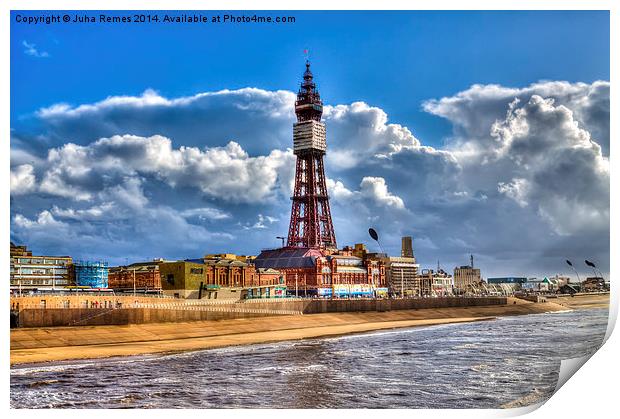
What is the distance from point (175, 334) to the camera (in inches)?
2399

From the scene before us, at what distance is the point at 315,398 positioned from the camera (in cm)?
3456

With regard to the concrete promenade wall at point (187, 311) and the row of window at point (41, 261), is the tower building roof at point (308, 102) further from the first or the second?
the row of window at point (41, 261)

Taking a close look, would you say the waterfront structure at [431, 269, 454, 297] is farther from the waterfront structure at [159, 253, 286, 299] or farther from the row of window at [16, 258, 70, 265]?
the row of window at [16, 258, 70, 265]

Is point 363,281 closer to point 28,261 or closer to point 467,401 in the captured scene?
point 28,261

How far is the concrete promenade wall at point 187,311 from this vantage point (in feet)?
176

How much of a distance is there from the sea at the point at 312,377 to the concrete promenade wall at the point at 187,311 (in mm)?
10531

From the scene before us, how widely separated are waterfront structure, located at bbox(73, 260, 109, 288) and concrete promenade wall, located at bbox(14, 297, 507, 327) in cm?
1736

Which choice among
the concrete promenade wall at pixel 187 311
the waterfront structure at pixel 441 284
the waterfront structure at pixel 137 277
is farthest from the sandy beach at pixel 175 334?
the waterfront structure at pixel 441 284

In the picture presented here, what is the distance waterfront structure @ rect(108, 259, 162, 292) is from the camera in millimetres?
85938

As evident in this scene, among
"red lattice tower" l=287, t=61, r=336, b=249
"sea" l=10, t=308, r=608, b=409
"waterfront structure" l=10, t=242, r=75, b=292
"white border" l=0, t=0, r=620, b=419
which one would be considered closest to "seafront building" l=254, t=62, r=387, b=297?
"red lattice tower" l=287, t=61, r=336, b=249

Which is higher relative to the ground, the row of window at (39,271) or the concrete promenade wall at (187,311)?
the row of window at (39,271)

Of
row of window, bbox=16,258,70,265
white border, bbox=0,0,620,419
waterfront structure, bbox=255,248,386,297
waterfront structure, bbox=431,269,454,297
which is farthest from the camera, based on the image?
waterfront structure, bbox=431,269,454,297

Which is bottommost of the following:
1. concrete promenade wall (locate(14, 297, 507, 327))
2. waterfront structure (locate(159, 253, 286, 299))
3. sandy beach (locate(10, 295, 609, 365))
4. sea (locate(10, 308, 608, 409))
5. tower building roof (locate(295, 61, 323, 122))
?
sea (locate(10, 308, 608, 409))
